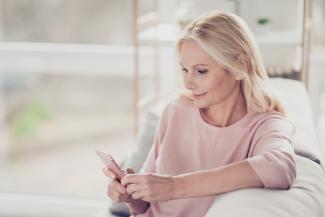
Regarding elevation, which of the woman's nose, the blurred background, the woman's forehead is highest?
the woman's forehead

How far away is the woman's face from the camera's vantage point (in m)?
1.72

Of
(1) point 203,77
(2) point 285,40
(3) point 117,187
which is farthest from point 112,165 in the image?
(2) point 285,40

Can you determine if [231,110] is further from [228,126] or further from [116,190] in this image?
[116,190]

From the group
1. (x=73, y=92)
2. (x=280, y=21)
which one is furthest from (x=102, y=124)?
(x=280, y=21)

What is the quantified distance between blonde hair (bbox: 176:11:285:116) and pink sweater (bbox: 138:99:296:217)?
4cm

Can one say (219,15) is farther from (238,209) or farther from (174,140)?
(238,209)

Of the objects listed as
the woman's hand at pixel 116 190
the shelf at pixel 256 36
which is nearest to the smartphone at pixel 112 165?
the woman's hand at pixel 116 190

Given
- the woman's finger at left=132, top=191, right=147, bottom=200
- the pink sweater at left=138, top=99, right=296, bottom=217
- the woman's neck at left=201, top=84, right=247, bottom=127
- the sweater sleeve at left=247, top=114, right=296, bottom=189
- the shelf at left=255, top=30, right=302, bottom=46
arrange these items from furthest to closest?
the shelf at left=255, top=30, right=302, bottom=46 < the woman's neck at left=201, top=84, right=247, bottom=127 < the pink sweater at left=138, top=99, right=296, bottom=217 < the woman's finger at left=132, top=191, right=147, bottom=200 < the sweater sleeve at left=247, top=114, right=296, bottom=189

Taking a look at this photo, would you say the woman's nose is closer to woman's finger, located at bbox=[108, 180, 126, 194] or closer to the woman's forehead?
the woman's forehead

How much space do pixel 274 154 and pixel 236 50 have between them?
11.7 inches

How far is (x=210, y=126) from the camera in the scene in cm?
181

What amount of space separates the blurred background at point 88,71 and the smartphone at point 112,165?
5.04 ft

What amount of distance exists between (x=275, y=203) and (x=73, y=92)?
9.21 feet

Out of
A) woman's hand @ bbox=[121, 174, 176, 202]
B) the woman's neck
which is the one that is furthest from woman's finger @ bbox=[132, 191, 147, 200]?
the woman's neck
